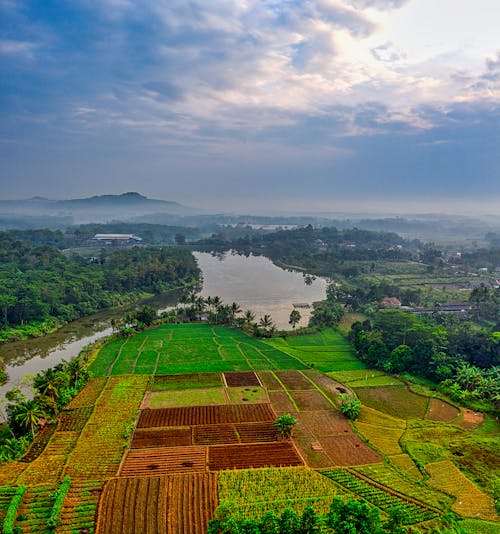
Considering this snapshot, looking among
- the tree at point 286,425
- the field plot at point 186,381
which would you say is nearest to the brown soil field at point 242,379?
the field plot at point 186,381

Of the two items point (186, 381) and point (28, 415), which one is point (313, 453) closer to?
point (186, 381)

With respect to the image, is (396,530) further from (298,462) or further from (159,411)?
(159,411)

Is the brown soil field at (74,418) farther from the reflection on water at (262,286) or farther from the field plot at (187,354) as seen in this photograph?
the reflection on water at (262,286)

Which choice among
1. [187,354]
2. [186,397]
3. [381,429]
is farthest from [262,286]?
[381,429]

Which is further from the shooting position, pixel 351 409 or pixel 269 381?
pixel 269 381

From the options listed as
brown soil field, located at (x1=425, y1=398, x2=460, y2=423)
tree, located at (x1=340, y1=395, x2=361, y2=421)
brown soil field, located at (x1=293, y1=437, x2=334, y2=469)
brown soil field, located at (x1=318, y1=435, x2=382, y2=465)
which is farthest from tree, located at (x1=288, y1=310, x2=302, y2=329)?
brown soil field, located at (x1=293, y1=437, x2=334, y2=469)

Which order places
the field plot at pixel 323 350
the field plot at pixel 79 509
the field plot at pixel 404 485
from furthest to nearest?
the field plot at pixel 323 350, the field plot at pixel 404 485, the field plot at pixel 79 509

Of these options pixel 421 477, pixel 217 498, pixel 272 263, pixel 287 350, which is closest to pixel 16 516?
pixel 217 498
